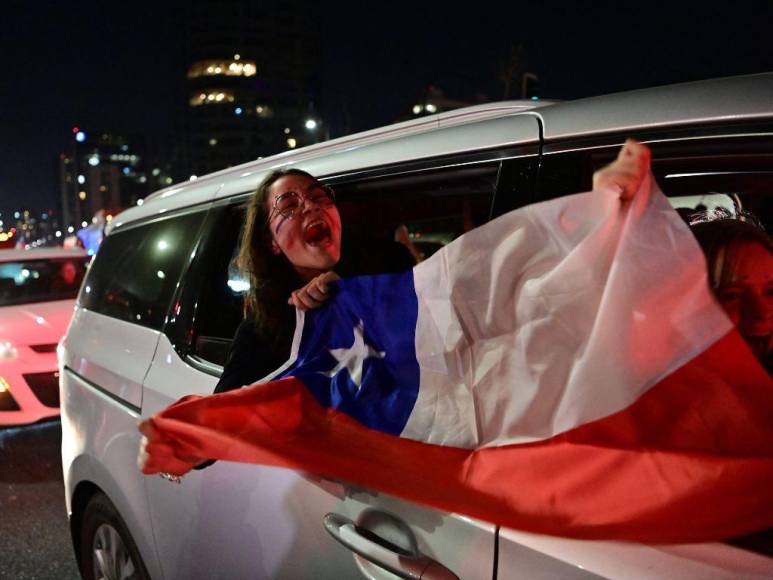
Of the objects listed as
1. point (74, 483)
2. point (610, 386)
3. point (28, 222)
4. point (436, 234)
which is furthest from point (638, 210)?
point (28, 222)

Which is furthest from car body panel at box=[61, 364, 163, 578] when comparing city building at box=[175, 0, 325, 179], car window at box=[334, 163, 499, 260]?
city building at box=[175, 0, 325, 179]

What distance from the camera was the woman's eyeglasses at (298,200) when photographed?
76.9 inches

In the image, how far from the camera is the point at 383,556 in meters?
1.34

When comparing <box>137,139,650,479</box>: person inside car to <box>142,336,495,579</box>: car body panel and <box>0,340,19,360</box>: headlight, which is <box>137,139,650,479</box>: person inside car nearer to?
<box>142,336,495,579</box>: car body panel

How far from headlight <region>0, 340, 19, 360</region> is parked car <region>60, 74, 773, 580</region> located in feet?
8.43

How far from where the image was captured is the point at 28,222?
429 feet

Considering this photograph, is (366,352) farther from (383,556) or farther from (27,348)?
(27,348)

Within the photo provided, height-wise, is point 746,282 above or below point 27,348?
above

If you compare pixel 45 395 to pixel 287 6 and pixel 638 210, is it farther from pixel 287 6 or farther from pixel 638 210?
pixel 287 6

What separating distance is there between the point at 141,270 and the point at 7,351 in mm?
3242

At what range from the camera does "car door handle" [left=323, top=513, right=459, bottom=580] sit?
125 cm

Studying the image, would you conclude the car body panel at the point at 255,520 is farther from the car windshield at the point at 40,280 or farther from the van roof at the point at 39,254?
the van roof at the point at 39,254

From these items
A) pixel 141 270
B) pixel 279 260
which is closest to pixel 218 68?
pixel 141 270

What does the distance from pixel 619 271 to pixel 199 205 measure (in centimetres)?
185
